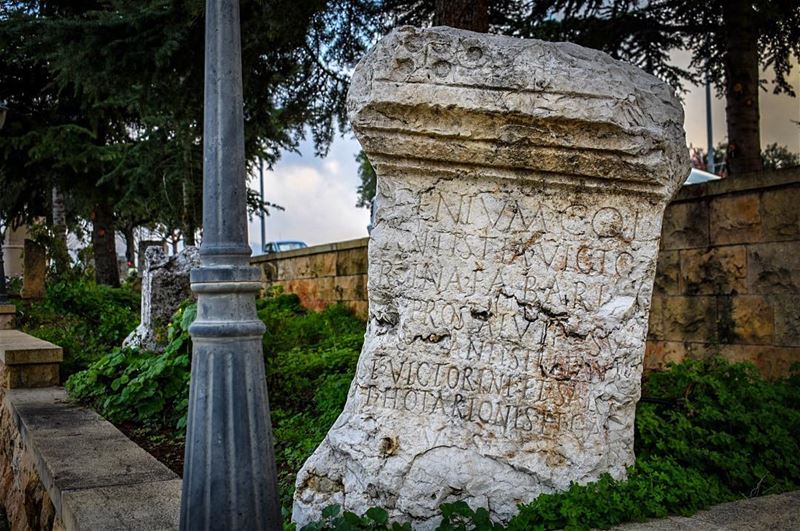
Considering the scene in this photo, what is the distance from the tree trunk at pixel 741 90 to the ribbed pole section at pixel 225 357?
684cm

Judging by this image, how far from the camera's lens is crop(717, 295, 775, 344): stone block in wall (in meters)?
5.32

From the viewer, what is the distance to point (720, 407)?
421 cm

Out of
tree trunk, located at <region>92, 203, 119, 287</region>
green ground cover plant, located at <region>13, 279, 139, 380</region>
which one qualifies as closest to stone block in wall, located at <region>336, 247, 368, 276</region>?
green ground cover plant, located at <region>13, 279, 139, 380</region>

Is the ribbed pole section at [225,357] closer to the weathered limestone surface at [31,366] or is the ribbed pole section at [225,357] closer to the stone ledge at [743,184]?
the stone ledge at [743,184]

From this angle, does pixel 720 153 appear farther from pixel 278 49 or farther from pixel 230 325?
pixel 230 325

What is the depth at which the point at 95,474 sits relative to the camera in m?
4.03

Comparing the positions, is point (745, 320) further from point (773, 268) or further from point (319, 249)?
point (319, 249)

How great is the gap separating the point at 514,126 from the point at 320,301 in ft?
28.3

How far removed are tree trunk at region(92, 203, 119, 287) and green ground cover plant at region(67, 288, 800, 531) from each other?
12086 millimetres

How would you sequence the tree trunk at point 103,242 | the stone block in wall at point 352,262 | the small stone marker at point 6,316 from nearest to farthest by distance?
the stone block in wall at point 352,262 → the small stone marker at point 6,316 → the tree trunk at point 103,242

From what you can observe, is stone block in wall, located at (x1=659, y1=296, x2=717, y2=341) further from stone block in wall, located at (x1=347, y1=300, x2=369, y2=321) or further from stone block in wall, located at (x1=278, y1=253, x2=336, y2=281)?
stone block in wall, located at (x1=278, y1=253, x2=336, y2=281)

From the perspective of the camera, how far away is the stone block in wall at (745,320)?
5316mm

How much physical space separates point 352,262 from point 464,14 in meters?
4.82

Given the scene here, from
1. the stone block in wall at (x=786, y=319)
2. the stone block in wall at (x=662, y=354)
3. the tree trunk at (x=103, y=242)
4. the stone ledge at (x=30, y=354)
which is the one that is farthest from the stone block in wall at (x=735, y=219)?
the tree trunk at (x=103, y=242)
